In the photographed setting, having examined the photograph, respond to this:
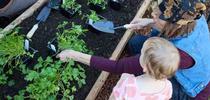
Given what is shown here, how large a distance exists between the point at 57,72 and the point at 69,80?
0.72 ft

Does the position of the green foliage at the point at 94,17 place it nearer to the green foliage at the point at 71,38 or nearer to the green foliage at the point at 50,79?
the green foliage at the point at 71,38

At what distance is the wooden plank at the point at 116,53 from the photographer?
301cm

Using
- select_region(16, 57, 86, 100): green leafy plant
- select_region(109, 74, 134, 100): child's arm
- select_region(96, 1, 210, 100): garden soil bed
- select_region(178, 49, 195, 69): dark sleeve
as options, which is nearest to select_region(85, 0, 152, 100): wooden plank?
select_region(16, 57, 86, 100): green leafy plant

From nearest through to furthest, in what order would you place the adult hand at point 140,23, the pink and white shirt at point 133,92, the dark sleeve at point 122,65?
the pink and white shirt at point 133,92, the dark sleeve at point 122,65, the adult hand at point 140,23

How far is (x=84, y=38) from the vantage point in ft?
11.1

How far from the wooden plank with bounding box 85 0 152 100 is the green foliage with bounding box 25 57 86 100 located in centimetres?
15

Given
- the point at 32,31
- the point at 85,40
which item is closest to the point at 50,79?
the point at 32,31

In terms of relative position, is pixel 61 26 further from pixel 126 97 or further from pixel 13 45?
pixel 126 97

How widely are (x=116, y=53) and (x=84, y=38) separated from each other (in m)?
0.29

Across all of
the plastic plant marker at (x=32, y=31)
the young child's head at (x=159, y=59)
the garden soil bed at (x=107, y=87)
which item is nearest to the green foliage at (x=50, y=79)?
the plastic plant marker at (x=32, y=31)

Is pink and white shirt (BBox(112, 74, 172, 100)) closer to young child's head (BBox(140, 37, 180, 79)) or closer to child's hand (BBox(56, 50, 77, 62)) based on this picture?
young child's head (BBox(140, 37, 180, 79))

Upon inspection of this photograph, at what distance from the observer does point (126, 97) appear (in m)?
2.45

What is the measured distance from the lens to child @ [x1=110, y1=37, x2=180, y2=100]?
2.31 metres

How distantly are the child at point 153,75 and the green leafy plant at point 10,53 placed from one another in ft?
2.54
